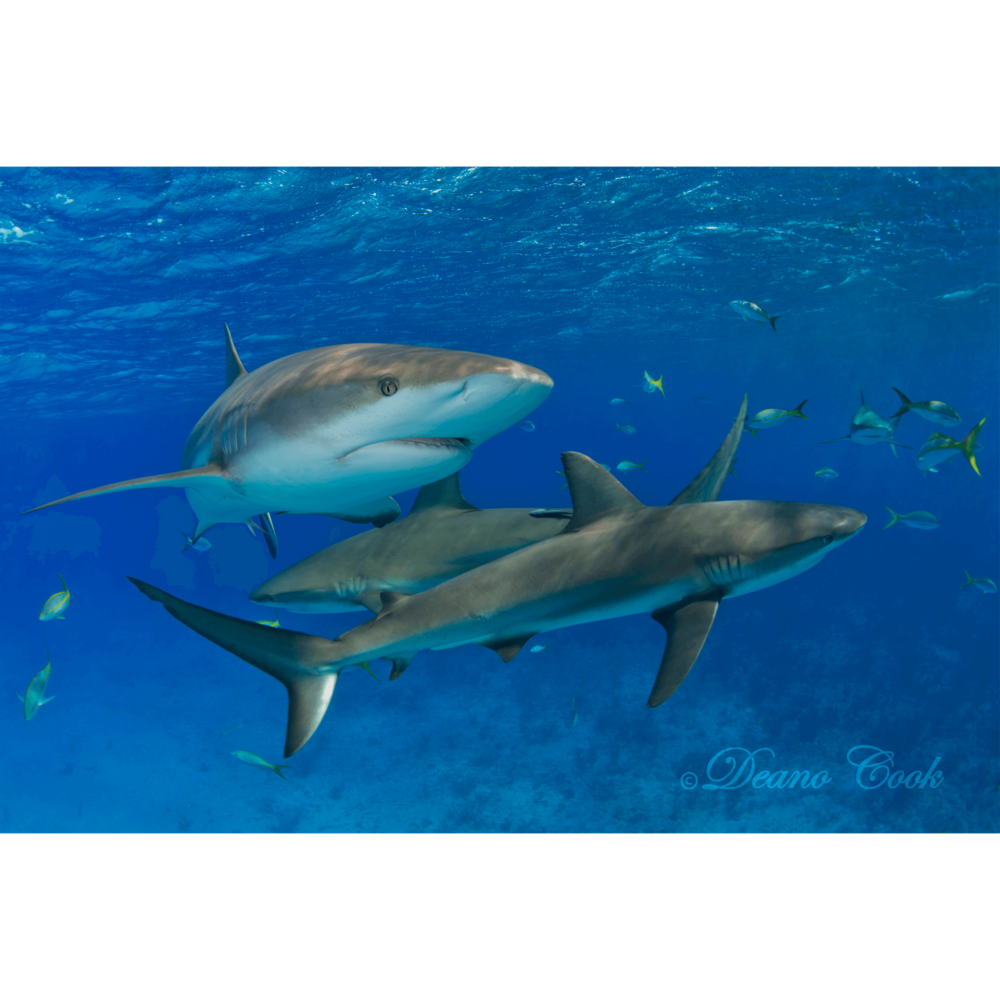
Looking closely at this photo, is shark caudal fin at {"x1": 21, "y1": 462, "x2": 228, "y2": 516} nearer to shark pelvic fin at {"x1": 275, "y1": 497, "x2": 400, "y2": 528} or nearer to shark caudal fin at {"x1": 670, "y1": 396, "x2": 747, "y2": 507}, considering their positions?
shark pelvic fin at {"x1": 275, "y1": 497, "x2": 400, "y2": 528}

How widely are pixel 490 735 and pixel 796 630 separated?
10364 mm

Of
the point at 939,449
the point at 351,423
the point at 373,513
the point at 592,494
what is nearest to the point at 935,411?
the point at 939,449

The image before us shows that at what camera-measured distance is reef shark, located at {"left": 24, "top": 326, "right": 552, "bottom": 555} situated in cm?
254

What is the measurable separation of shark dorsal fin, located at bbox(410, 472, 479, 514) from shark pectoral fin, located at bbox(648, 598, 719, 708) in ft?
6.53

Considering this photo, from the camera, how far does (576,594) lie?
2947mm

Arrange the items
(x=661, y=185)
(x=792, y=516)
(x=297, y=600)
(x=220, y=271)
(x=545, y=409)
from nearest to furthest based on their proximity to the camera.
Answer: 1. (x=792, y=516)
2. (x=297, y=600)
3. (x=661, y=185)
4. (x=220, y=271)
5. (x=545, y=409)

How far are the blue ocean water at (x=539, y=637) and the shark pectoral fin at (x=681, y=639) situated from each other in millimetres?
9677

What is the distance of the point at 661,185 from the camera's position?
13.7 m

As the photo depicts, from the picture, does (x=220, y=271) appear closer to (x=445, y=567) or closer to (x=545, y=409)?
(x=445, y=567)

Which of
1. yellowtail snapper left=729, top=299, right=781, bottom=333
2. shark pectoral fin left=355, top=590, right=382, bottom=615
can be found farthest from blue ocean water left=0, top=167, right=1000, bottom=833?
shark pectoral fin left=355, top=590, right=382, bottom=615

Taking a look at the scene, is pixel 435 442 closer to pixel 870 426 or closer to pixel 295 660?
pixel 295 660

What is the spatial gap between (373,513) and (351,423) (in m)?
1.93

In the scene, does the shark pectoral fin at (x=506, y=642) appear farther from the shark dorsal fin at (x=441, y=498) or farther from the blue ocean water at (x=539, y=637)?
the blue ocean water at (x=539, y=637)
